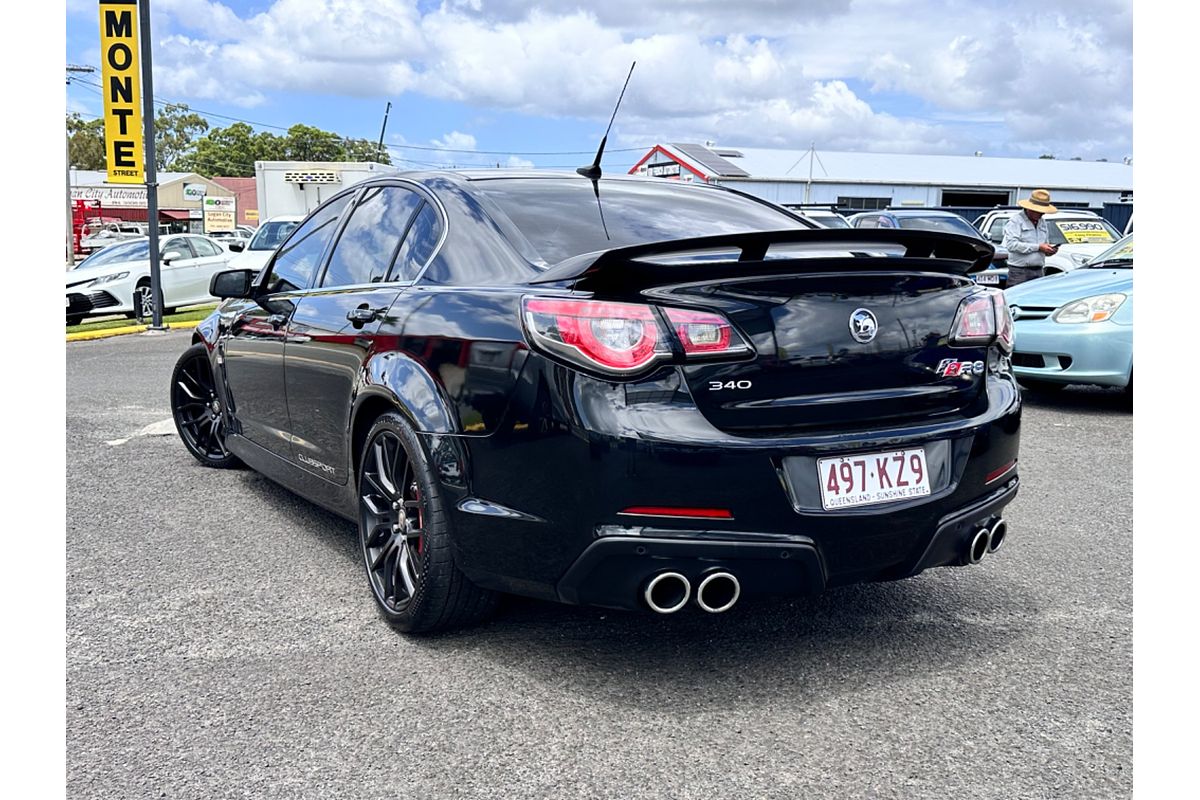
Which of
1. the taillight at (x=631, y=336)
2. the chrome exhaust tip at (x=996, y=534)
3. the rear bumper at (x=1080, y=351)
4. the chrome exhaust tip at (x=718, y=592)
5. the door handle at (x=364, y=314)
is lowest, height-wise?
the chrome exhaust tip at (x=718, y=592)

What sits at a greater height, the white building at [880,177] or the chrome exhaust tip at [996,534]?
the white building at [880,177]

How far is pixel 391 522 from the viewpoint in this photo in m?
3.67

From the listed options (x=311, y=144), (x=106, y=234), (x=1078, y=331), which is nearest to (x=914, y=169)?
(x=106, y=234)

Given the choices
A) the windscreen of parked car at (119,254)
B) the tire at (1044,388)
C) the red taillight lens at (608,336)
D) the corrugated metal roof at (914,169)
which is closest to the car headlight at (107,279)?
the windscreen of parked car at (119,254)

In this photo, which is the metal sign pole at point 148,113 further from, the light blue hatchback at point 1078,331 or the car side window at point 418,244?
the car side window at point 418,244

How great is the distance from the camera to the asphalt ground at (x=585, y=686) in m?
2.67

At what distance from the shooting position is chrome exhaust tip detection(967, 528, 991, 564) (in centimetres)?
327

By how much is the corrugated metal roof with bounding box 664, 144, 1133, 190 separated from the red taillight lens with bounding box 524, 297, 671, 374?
43724mm

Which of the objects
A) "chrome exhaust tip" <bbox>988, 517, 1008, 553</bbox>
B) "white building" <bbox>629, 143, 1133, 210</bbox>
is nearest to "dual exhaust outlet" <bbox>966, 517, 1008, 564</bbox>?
"chrome exhaust tip" <bbox>988, 517, 1008, 553</bbox>

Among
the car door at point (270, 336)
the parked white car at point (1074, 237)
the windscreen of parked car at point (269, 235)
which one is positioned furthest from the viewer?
the windscreen of parked car at point (269, 235)

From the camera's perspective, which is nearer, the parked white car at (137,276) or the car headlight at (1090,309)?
the car headlight at (1090,309)

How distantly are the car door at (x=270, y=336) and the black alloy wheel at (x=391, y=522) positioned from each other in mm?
952

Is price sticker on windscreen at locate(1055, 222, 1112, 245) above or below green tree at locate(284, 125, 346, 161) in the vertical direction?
below

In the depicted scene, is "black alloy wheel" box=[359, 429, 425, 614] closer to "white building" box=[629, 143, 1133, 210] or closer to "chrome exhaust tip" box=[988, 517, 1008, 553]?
"chrome exhaust tip" box=[988, 517, 1008, 553]
